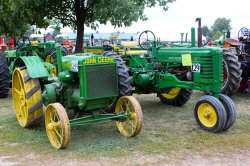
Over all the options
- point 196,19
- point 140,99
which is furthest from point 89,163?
point 140,99

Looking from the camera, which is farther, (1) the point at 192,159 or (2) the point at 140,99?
(2) the point at 140,99

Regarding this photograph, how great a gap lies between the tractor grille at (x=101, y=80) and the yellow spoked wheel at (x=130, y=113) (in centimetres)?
25

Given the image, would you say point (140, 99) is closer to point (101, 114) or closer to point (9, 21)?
point (101, 114)

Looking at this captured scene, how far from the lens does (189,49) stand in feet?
18.1

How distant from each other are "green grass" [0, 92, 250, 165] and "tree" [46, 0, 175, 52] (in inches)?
238

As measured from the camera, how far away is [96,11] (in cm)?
1115

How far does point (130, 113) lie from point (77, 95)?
2.76ft

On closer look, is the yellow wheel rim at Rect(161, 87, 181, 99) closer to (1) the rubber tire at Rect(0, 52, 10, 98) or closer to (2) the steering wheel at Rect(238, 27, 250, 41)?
(2) the steering wheel at Rect(238, 27, 250, 41)

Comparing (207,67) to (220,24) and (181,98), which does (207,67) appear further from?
(220,24)

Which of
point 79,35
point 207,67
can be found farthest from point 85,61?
point 79,35

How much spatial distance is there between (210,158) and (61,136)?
1958 mm

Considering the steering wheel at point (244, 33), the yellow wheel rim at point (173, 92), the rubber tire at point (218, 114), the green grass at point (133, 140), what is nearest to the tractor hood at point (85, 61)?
the green grass at point (133, 140)

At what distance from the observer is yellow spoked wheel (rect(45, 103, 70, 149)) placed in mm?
3982

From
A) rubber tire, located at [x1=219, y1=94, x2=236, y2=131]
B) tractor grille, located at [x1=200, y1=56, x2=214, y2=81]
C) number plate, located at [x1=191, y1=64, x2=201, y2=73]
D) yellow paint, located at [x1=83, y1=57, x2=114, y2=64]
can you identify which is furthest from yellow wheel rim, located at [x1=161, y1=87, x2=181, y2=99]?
yellow paint, located at [x1=83, y1=57, x2=114, y2=64]
